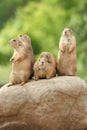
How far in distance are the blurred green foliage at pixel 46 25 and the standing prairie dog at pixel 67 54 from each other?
8.66m

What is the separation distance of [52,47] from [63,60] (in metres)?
11.5

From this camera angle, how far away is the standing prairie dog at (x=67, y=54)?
742cm

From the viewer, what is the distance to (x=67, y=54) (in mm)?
7441

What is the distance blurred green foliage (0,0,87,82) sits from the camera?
18344 millimetres

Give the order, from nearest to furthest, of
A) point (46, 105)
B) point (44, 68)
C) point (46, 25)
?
point (46, 105), point (44, 68), point (46, 25)

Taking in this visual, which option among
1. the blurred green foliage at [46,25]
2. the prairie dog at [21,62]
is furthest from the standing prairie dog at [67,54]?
the blurred green foliage at [46,25]

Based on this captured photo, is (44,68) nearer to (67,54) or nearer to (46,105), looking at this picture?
(67,54)

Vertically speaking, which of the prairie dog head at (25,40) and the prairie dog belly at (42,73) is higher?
the prairie dog head at (25,40)

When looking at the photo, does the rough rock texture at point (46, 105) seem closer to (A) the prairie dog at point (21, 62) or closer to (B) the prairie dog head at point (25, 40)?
(A) the prairie dog at point (21, 62)

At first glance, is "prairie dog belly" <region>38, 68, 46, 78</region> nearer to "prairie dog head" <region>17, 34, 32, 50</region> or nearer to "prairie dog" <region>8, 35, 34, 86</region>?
"prairie dog" <region>8, 35, 34, 86</region>

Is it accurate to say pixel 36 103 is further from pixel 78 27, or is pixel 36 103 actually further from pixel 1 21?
pixel 1 21

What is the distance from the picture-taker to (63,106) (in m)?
7.25

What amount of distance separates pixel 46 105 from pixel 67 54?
26.4 inches

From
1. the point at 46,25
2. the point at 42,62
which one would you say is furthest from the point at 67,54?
the point at 46,25
